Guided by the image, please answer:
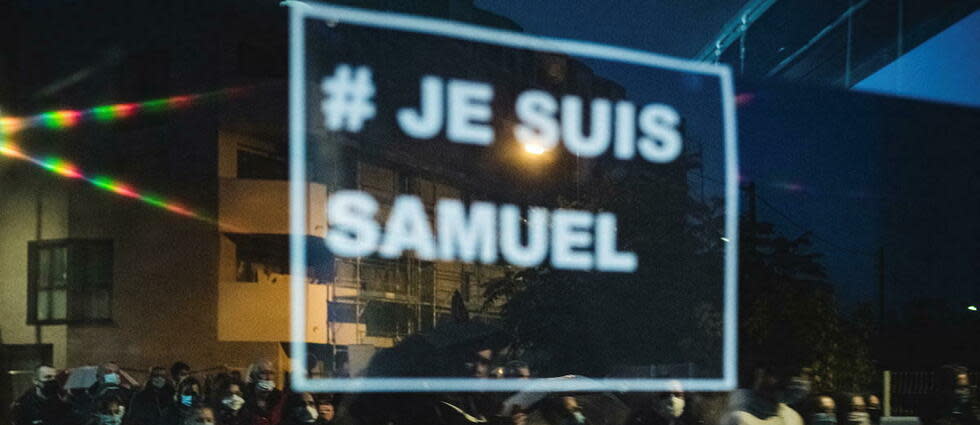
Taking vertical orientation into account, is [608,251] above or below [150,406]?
above

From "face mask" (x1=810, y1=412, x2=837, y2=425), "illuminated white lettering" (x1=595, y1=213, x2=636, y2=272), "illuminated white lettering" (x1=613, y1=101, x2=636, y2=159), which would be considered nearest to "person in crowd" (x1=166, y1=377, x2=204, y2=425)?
"illuminated white lettering" (x1=595, y1=213, x2=636, y2=272)

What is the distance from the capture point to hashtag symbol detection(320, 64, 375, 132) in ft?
6.70

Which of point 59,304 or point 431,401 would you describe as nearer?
point 59,304

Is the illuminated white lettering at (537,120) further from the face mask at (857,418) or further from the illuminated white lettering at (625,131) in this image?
the face mask at (857,418)

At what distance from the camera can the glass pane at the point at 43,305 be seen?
2.20 metres

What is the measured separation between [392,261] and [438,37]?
0.50m

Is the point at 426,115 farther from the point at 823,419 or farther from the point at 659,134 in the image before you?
the point at 823,419

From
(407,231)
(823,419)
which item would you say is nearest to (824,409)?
(823,419)

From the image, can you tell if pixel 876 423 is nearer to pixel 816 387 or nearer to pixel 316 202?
pixel 816 387

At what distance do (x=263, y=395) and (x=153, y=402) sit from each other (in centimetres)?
33

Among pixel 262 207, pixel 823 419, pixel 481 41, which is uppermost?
pixel 481 41

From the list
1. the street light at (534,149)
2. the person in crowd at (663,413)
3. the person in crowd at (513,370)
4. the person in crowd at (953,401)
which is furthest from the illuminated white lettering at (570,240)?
the person in crowd at (953,401)

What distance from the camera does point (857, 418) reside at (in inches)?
125

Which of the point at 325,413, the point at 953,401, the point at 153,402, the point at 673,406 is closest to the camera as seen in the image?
the point at 325,413
